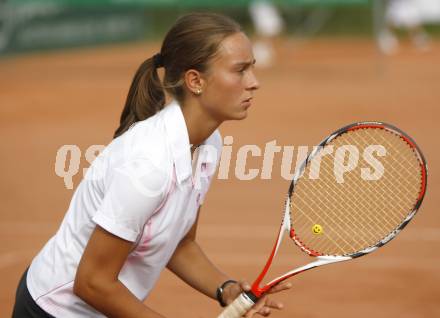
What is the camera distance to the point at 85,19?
1938 centimetres

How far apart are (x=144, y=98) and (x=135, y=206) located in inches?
19.7

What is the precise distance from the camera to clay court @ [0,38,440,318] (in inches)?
220

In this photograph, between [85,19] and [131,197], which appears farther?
[85,19]

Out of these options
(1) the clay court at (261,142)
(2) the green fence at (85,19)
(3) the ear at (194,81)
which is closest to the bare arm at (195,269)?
(3) the ear at (194,81)

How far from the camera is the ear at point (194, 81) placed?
2930 millimetres

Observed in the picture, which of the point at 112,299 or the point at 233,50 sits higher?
the point at 233,50

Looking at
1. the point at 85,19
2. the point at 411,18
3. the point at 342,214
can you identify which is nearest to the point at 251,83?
the point at 342,214

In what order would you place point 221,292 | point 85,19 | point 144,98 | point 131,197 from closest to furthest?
point 131,197, point 144,98, point 221,292, point 85,19

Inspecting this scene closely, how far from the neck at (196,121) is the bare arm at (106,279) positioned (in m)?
0.43

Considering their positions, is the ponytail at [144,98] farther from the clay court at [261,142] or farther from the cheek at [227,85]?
the clay court at [261,142]

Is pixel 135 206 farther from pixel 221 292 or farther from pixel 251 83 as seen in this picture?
pixel 221 292

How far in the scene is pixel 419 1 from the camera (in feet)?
71.1

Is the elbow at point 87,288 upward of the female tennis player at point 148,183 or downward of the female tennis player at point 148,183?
downward

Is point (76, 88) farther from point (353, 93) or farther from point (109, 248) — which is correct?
point (109, 248)
